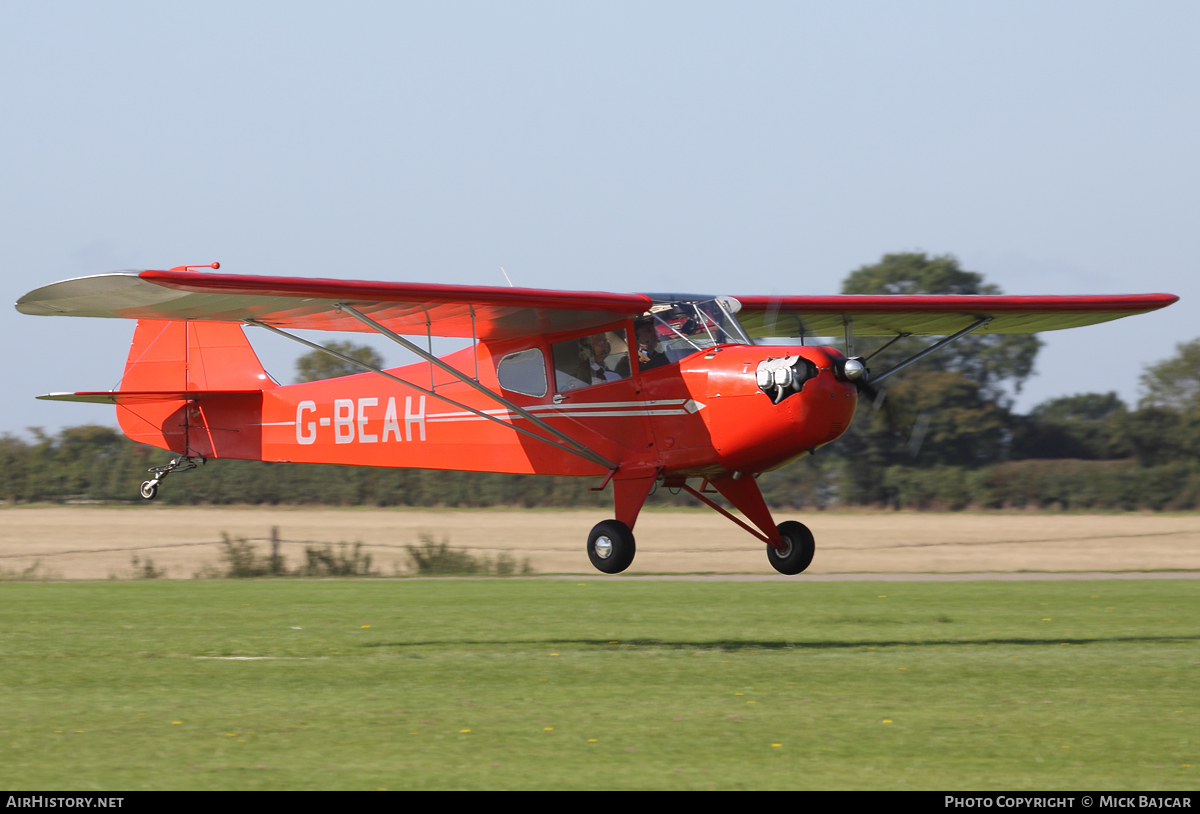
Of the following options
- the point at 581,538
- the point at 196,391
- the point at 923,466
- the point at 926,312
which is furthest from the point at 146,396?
the point at 923,466

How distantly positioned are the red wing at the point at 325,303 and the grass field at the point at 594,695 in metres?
3.51

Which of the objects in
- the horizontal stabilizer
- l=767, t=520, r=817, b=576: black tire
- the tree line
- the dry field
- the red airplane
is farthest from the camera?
the tree line

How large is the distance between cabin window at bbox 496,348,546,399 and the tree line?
27.4 metres

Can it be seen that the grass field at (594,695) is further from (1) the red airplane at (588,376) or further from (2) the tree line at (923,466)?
(2) the tree line at (923,466)

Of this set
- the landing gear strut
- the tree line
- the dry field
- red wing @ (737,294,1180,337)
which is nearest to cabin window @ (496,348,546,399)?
red wing @ (737,294,1180,337)

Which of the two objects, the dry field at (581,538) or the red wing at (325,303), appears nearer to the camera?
the red wing at (325,303)

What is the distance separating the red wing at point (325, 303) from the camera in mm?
11414

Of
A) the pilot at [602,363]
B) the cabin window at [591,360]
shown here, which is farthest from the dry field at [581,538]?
the pilot at [602,363]

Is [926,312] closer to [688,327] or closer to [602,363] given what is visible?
[688,327]

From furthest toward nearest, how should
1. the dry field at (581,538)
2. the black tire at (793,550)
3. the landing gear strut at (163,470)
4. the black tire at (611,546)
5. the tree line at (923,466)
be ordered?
the tree line at (923,466) < the dry field at (581,538) < the landing gear strut at (163,470) < the black tire at (793,550) < the black tire at (611,546)

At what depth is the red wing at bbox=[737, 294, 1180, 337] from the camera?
14688 millimetres

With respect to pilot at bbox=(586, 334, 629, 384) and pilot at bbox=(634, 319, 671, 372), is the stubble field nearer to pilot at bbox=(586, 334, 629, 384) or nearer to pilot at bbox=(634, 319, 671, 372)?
pilot at bbox=(586, 334, 629, 384)

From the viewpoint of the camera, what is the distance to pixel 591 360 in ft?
44.3
